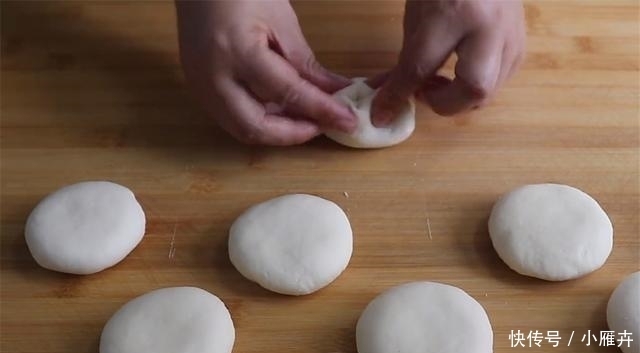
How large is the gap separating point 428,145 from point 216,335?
515 mm

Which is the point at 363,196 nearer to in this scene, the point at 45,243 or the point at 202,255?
the point at 202,255

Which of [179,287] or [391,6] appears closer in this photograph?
[179,287]

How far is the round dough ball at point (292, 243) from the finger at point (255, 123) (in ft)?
0.35

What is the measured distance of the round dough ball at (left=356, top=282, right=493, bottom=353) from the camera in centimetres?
108

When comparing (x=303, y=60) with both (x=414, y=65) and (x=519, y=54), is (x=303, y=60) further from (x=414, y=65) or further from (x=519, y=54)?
(x=519, y=54)

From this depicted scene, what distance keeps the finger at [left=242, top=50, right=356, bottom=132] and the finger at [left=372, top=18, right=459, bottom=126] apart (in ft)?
0.22

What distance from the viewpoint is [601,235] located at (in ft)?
3.89

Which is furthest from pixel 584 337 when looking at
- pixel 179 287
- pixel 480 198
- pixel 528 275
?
pixel 179 287

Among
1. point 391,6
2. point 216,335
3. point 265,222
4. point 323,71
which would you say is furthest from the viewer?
point 391,6

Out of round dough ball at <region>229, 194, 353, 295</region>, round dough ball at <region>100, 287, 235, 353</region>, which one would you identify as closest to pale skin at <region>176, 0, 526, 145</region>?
round dough ball at <region>229, 194, 353, 295</region>

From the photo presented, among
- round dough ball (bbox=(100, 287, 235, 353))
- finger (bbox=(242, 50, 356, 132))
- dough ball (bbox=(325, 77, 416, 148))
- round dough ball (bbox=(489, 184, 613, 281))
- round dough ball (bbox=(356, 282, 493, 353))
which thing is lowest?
round dough ball (bbox=(100, 287, 235, 353))

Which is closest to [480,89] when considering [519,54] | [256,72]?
[519,54]

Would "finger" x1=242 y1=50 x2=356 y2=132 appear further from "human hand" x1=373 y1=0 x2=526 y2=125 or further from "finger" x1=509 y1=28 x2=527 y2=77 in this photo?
"finger" x1=509 y1=28 x2=527 y2=77

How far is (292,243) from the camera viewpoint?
119 cm
